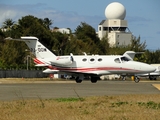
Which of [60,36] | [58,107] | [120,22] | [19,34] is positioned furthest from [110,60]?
[120,22]

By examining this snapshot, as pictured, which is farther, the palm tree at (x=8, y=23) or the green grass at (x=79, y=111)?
the palm tree at (x=8, y=23)

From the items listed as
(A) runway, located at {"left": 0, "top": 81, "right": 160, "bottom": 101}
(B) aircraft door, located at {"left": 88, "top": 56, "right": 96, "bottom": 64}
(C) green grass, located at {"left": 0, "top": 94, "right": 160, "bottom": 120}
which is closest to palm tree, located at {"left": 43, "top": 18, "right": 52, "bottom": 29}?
(B) aircraft door, located at {"left": 88, "top": 56, "right": 96, "bottom": 64}

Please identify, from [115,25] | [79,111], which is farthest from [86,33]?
[79,111]

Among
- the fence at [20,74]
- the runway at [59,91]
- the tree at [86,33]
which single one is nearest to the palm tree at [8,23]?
the tree at [86,33]

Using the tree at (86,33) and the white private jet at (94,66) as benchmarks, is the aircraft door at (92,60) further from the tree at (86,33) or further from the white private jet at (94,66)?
the tree at (86,33)

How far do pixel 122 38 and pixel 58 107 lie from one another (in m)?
130

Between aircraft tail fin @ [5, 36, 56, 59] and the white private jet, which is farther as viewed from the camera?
aircraft tail fin @ [5, 36, 56, 59]

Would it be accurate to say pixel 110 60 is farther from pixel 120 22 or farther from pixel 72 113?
pixel 120 22

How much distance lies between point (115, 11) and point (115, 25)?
51.8 feet

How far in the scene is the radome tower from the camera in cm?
11794

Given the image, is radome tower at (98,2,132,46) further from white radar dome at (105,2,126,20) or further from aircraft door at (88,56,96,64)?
aircraft door at (88,56,96,64)

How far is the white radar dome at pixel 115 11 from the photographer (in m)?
114

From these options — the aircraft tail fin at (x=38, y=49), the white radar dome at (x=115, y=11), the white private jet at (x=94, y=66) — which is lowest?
the white private jet at (x=94, y=66)

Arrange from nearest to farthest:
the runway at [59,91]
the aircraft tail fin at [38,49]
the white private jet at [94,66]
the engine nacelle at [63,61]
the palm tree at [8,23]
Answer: the runway at [59,91] → the white private jet at [94,66] → the engine nacelle at [63,61] → the aircraft tail fin at [38,49] → the palm tree at [8,23]
